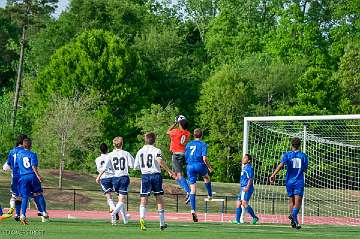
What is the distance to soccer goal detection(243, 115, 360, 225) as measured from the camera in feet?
134

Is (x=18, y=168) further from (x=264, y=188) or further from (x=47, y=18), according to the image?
(x=47, y=18)

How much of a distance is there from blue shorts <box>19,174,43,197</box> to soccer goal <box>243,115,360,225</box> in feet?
46.4

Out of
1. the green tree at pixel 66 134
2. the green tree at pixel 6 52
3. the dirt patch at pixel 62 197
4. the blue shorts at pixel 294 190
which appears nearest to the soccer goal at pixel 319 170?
the dirt patch at pixel 62 197

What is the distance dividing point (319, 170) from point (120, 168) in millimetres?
20618

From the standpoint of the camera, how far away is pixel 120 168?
24625 mm

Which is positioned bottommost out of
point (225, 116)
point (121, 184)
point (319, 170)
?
point (121, 184)

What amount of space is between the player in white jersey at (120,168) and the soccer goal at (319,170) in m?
13.1

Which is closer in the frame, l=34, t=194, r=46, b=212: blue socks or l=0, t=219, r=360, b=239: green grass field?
l=0, t=219, r=360, b=239: green grass field

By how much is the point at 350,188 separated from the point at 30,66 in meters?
50.6

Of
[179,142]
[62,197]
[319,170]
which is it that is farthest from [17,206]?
[62,197]

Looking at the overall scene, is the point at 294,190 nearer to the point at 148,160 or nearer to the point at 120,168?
the point at 120,168

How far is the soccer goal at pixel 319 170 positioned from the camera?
134 ft

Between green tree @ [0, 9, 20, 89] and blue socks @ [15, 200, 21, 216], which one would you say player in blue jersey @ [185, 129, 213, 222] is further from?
green tree @ [0, 9, 20, 89]

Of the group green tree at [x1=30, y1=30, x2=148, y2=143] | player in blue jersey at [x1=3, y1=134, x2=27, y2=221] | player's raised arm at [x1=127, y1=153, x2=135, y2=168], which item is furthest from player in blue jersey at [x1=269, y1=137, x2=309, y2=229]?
green tree at [x1=30, y1=30, x2=148, y2=143]
